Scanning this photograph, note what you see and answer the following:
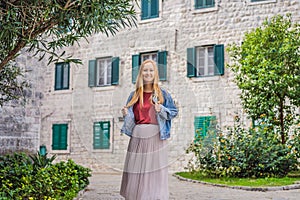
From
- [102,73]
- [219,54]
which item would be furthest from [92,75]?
[219,54]

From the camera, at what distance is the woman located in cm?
486

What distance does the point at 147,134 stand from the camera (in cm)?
494

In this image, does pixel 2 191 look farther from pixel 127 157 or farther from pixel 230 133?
pixel 230 133

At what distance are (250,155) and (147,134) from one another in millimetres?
5891

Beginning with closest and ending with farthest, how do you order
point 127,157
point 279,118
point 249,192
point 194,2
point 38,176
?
point 127,157
point 38,176
point 249,192
point 279,118
point 194,2

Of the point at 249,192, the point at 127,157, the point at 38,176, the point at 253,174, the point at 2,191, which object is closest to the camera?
the point at 127,157

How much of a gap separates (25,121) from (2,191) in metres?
3.58

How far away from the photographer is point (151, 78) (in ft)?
15.9

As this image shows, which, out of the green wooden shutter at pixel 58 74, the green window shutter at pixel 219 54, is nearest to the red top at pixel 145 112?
the green window shutter at pixel 219 54

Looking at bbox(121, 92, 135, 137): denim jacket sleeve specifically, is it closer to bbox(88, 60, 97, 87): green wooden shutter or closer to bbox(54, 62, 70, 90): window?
bbox(88, 60, 97, 87): green wooden shutter

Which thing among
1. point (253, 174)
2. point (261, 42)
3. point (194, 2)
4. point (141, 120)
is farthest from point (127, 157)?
point (194, 2)

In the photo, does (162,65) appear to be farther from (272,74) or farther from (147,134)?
(272,74)

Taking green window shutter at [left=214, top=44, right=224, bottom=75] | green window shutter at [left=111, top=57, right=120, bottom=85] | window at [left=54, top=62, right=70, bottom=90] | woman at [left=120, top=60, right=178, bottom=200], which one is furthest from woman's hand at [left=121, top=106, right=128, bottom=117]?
window at [left=54, top=62, right=70, bottom=90]

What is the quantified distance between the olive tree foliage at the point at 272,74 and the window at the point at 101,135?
21.3ft
